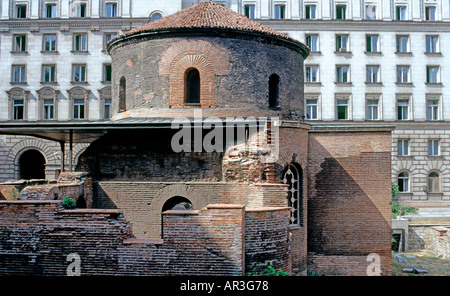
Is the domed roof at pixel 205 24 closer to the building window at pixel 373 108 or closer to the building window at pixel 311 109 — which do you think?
the building window at pixel 311 109

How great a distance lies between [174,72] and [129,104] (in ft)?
6.59

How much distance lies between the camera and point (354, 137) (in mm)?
13977

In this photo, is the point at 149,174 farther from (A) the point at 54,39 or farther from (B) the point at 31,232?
(A) the point at 54,39

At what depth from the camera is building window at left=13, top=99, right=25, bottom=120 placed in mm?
30672

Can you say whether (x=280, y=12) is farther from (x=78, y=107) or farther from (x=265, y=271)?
(x=265, y=271)

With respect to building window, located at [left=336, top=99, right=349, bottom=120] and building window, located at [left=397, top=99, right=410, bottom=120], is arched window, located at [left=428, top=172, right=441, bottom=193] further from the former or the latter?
building window, located at [left=336, top=99, right=349, bottom=120]

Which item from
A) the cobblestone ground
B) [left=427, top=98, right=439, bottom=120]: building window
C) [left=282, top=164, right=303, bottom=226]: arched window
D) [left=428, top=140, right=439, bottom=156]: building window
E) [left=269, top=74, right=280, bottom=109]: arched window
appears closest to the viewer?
[left=282, top=164, right=303, bottom=226]: arched window

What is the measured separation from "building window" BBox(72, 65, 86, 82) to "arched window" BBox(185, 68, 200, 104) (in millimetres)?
19022

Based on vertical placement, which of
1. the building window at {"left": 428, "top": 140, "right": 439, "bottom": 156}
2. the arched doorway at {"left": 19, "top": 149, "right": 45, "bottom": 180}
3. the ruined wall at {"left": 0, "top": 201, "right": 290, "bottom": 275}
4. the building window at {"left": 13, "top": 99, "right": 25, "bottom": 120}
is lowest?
the ruined wall at {"left": 0, "top": 201, "right": 290, "bottom": 275}

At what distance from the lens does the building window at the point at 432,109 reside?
31.2 m

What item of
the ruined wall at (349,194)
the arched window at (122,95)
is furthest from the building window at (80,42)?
the ruined wall at (349,194)

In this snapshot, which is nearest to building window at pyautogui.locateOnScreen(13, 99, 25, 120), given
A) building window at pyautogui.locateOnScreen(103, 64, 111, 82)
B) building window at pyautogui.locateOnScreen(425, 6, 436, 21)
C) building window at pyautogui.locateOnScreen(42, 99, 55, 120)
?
building window at pyautogui.locateOnScreen(42, 99, 55, 120)
